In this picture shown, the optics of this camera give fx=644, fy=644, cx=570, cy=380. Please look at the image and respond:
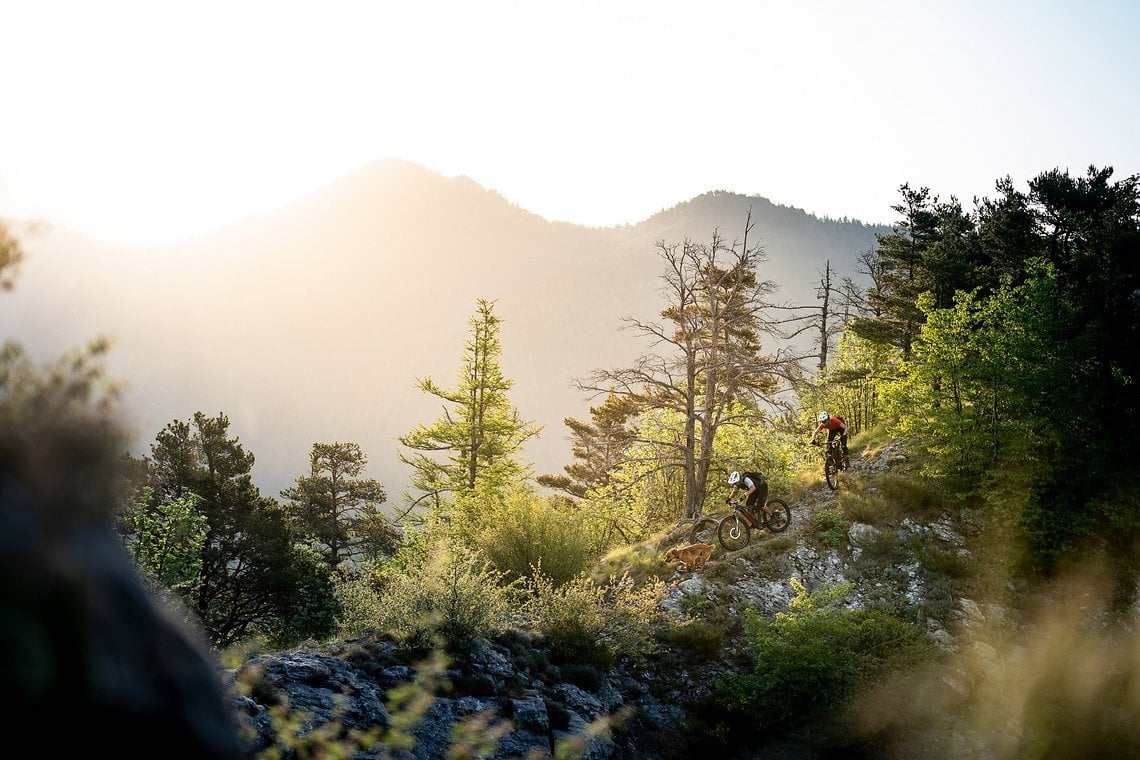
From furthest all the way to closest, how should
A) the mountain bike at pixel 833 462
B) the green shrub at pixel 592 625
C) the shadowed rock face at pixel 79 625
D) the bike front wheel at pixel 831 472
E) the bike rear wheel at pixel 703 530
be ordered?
the bike front wheel at pixel 831 472, the mountain bike at pixel 833 462, the bike rear wheel at pixel 703 530, the green shrub at pixel 592 625, the shadowed rock face at pixel 79 625

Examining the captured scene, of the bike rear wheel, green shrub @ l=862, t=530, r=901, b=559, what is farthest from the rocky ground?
the bike rear wheel

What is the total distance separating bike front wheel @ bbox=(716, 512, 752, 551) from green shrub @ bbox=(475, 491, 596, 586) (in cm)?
332

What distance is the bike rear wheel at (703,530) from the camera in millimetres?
16109

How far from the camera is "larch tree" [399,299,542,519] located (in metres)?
26.6

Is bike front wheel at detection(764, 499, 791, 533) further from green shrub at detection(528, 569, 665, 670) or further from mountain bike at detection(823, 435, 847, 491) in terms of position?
green shrub at detection(528, 569, 665, 670)

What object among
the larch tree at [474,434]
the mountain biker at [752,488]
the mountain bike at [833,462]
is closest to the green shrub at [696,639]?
the mountain biker at [752,488]

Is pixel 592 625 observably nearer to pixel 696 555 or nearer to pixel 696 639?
pixel 696 639

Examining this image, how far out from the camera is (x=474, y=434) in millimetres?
27062

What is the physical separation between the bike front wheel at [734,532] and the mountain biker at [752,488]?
16.1 inches

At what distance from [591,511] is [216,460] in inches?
688

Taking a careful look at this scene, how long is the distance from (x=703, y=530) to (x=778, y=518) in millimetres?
2026

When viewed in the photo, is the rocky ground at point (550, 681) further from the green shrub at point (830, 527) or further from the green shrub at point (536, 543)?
the green shrub at point (536, 543)

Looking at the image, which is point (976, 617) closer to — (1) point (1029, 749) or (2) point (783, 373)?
(1) point (1029, 749)

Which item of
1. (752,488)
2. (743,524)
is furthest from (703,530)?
(752,488)
